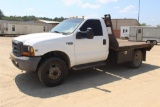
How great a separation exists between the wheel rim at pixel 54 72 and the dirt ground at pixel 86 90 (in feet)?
1.04

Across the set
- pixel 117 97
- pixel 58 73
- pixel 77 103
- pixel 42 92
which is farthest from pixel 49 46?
pixel 117 97

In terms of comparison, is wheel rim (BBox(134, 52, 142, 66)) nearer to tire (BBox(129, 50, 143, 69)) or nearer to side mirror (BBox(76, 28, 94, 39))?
tire (BBox(129, 50, 143, 69))

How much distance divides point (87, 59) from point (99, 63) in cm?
64

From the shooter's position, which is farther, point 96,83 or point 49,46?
point 96,83

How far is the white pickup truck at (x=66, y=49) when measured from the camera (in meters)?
5.91

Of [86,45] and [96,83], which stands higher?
[86,45]

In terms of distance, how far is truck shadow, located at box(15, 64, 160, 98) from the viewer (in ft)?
Result: 19.2

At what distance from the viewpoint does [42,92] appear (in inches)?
227

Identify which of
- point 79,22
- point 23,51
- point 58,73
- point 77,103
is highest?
point 79,22

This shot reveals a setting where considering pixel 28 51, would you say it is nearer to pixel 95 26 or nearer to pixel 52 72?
pixel 52 72

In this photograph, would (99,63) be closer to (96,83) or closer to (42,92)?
(96,83)

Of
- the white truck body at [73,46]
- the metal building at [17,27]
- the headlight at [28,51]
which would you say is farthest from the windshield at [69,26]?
the metal building at [17,27]

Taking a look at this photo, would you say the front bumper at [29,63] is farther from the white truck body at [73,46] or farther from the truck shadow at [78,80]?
the truck shadow at [78,80]

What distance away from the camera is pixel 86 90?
237 inches
